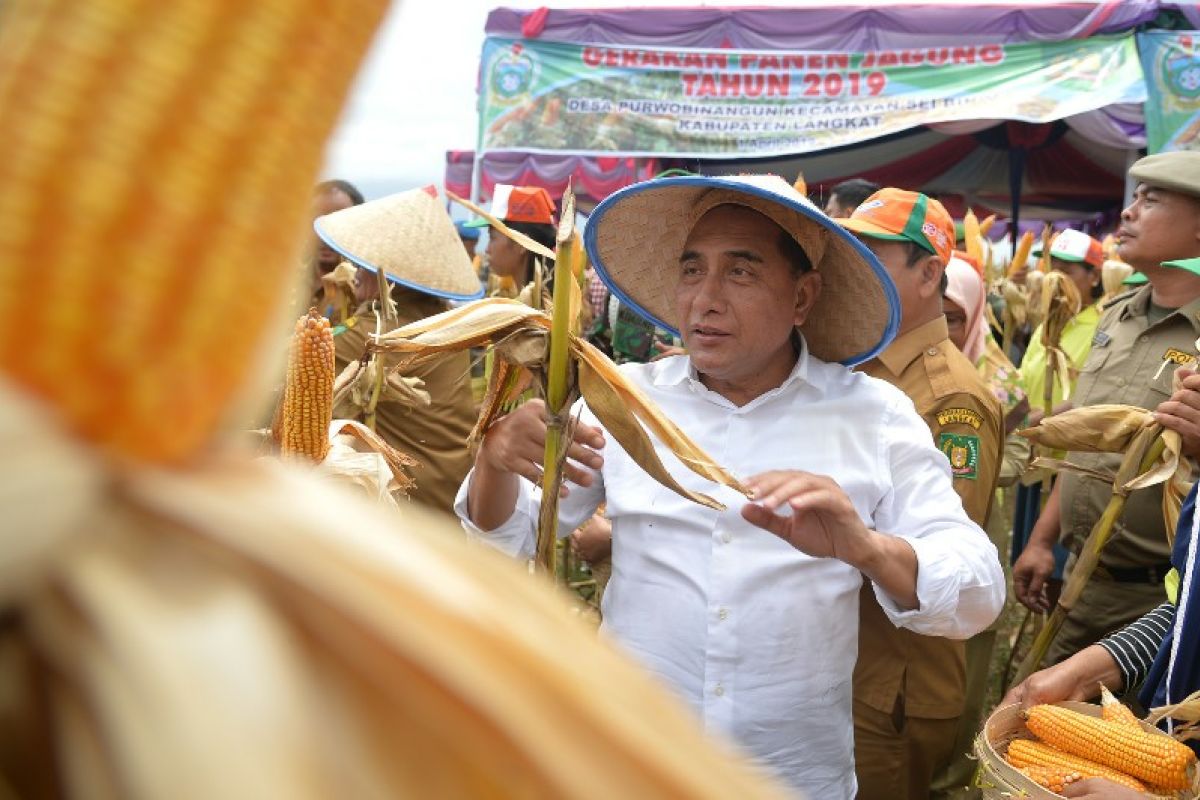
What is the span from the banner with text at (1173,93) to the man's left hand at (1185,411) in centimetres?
849

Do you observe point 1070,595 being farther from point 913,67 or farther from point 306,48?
point 913,67

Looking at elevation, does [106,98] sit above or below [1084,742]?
above

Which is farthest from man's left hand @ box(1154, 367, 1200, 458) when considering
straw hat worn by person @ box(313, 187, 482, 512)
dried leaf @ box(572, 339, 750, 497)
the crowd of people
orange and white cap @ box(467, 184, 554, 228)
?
orange and white cap @ box(467, 184, 554, 228)

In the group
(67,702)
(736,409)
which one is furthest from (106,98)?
(736,409)

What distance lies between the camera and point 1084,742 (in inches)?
73.9

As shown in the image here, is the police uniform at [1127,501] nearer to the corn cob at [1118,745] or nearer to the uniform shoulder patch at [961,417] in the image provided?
the uniform shoulder patch at [961,417]

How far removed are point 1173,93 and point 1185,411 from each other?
9111 mm

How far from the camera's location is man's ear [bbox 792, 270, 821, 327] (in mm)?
1951

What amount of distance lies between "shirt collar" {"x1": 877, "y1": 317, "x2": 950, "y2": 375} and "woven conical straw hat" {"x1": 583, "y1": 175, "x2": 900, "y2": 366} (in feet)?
2.19

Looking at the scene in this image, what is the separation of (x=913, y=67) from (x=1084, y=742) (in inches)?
441

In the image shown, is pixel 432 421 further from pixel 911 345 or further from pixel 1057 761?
pixel 1057 761

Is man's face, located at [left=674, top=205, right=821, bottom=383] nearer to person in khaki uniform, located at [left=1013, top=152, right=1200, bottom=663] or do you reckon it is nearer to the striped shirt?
the striped shirt

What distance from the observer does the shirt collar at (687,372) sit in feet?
6.22

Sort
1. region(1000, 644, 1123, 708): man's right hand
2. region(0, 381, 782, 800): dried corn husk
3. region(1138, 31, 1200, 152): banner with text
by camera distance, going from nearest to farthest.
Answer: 1. region(0, 381, 782, 800): dried corn husk
2. region(1000, 644, 1123, 708): man's right hand
3. region(1138, 31, 1200, 152): banner with text
